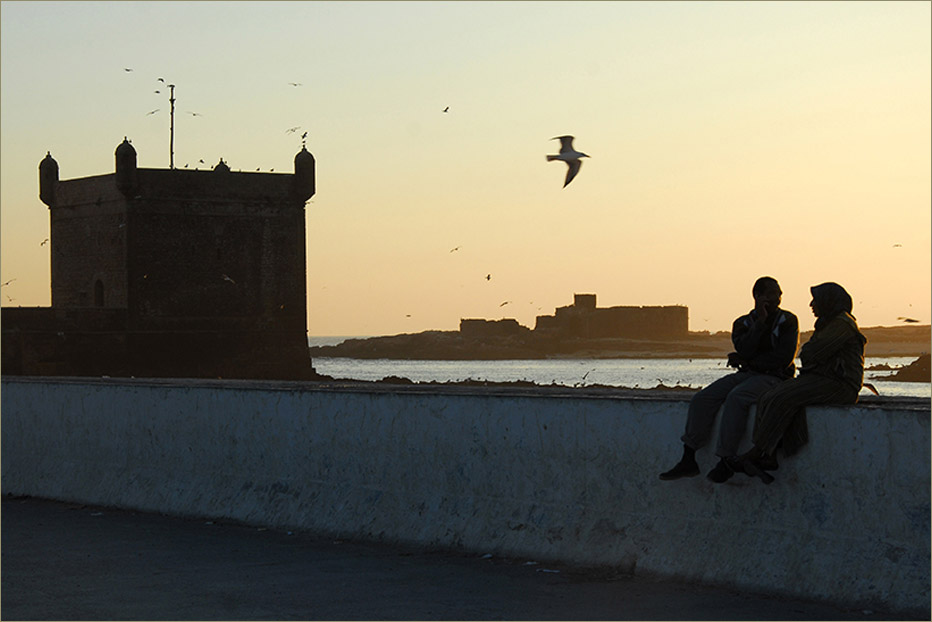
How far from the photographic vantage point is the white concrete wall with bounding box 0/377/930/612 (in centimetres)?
926

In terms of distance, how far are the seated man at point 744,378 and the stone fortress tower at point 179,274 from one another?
52472 mm

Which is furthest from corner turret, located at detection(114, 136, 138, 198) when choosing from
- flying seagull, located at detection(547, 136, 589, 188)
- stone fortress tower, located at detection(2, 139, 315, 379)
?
flying seagull, located at detection(547, 136, 589, 188)

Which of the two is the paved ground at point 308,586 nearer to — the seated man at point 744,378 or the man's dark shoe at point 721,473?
the man's dark shoe at point 721,473

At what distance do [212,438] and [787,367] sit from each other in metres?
6.25

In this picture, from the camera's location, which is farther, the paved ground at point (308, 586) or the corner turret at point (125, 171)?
the corner turret at point (125, 171)

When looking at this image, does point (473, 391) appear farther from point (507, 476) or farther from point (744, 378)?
point (744, 378)

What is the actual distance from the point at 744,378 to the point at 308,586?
3.23 metres

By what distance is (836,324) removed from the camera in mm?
9555

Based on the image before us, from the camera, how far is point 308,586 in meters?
10.2

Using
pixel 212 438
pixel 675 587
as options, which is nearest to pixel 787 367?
pixel 675 587

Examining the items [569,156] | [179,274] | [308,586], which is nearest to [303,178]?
[179,274]

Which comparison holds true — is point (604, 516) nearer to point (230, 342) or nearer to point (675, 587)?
point (675, 587)

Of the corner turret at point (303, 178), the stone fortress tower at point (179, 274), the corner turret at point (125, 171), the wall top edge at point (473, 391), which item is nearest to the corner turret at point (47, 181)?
the stone fortress tower at point (179, 274)

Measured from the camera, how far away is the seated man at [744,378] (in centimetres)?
984
